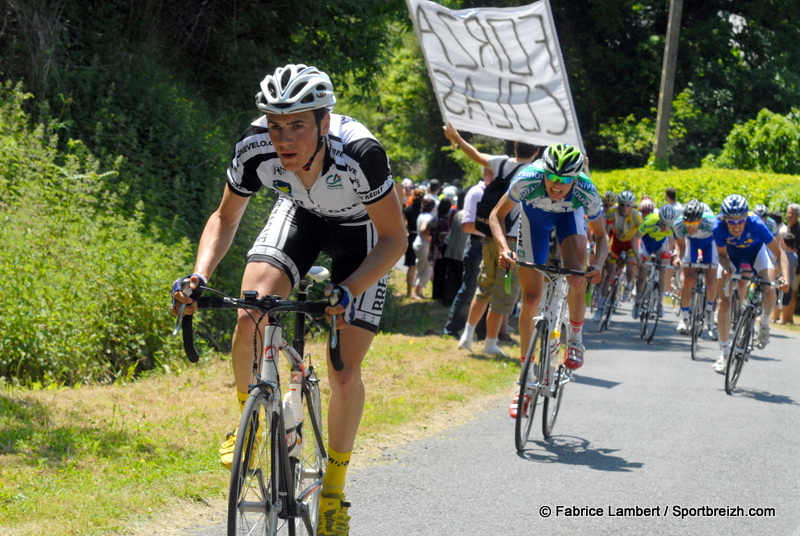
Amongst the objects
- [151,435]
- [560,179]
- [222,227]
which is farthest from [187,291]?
[560,179]

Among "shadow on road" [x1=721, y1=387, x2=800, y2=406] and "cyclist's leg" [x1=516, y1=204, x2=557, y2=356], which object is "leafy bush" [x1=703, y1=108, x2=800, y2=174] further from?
"cyclist's leg" [x1=516, y1=204, x2=557, y2=356]

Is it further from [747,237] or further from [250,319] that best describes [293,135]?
[747,237]

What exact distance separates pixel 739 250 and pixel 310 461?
8187mm

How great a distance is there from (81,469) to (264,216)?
7.59 meters

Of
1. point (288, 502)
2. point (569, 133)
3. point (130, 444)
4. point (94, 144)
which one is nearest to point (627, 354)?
point (569, 133)

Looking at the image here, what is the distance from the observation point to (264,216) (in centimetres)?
1311

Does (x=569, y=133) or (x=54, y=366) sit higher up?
(x=569, y=133)

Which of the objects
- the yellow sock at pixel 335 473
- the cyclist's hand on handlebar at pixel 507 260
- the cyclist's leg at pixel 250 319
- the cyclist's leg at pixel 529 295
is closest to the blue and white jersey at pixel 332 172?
the cyclist's leg at pixel 250 319

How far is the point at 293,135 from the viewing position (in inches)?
164

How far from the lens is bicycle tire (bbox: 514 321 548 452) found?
7168mm

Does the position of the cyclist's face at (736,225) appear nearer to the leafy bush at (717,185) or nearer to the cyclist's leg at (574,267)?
the cyclist's leg at (574,267)

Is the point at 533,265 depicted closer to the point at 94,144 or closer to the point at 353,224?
the point at 353,224

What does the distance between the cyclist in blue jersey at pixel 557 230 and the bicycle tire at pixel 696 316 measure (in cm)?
578

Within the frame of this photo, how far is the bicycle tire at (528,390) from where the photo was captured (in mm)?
7168
